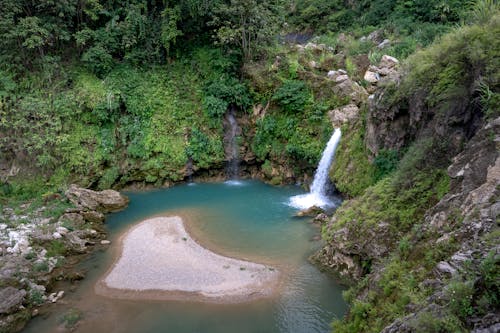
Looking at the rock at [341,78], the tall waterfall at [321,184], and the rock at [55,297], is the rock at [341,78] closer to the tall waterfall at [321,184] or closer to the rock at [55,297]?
the tall waterfall at [321,184]

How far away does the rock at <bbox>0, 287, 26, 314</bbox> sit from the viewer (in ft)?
37.4

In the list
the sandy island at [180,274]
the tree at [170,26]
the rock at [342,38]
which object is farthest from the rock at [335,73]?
the sandy island at [180,274]

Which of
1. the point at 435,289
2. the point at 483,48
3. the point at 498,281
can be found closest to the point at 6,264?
the point at 435,289

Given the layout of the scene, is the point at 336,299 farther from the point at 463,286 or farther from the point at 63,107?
the point at 63,107

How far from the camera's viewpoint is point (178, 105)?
81.6 ft

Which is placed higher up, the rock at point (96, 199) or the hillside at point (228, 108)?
the hillside at point (228, 108)

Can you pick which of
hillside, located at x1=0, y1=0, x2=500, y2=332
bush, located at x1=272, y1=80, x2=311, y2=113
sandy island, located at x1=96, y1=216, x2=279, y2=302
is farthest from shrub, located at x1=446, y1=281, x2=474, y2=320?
bush, located at x1=272, y1=80, x2=311, y2=113

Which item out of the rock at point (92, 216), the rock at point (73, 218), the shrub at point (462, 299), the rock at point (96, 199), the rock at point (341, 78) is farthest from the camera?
the rock at point (341, 78)

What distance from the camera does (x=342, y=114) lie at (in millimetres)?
21438

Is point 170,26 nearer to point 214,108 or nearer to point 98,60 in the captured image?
point 98,60

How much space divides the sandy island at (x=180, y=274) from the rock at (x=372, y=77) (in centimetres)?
1501

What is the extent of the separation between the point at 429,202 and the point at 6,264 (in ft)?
49.4

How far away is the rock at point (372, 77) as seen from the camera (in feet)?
75.6

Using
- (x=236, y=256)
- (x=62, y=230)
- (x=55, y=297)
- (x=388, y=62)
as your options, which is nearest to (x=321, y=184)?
(x=236, y=256)
